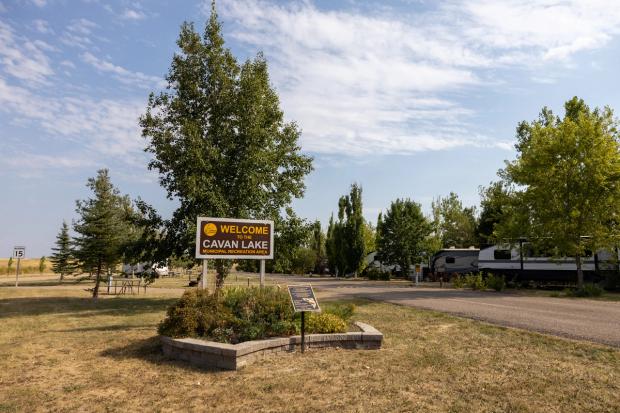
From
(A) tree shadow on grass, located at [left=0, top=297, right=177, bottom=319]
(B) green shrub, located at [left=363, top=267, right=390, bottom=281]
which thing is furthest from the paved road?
(B) green shrub, located at [left=363, top=267, right=390, bottom=281]

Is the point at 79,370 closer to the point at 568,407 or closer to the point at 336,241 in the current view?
the point at 568,407

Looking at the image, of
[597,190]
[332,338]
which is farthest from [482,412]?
[597,190]

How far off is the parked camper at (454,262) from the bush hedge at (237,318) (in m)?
30.2

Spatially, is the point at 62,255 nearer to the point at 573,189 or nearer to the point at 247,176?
the point at 247,176

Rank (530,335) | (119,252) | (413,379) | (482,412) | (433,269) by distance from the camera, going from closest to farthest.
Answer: (482,412), (413,379), (530,335), (119,252), (433,269)

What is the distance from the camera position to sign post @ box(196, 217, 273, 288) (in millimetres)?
12094

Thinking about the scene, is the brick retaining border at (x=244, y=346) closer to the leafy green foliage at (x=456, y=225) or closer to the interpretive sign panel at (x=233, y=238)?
the interpretive sign panel at (x=233, y=238)

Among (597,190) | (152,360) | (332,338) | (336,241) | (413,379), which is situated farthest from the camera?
(336,241)

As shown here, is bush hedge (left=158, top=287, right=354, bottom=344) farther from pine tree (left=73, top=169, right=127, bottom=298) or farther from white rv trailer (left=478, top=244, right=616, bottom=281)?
white rv trailer (left=478, top=244, right=616, bottom=281)

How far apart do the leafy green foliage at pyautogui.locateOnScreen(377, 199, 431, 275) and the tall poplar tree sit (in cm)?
2664

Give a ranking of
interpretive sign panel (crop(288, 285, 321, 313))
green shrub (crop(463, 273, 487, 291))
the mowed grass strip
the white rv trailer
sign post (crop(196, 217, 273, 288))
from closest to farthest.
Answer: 1. the mowed grass strip
2. interpretive sign panel (crop(288, 285, 321, 313))
3. sign post (crop(196, 217, 273, 288))
4. the white rv trailer
5. green shrub (crop(463, 273, 487, 291))

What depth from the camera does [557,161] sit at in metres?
24.3

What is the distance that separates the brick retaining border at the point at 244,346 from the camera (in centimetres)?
748

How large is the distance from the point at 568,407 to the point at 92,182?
2419cm
